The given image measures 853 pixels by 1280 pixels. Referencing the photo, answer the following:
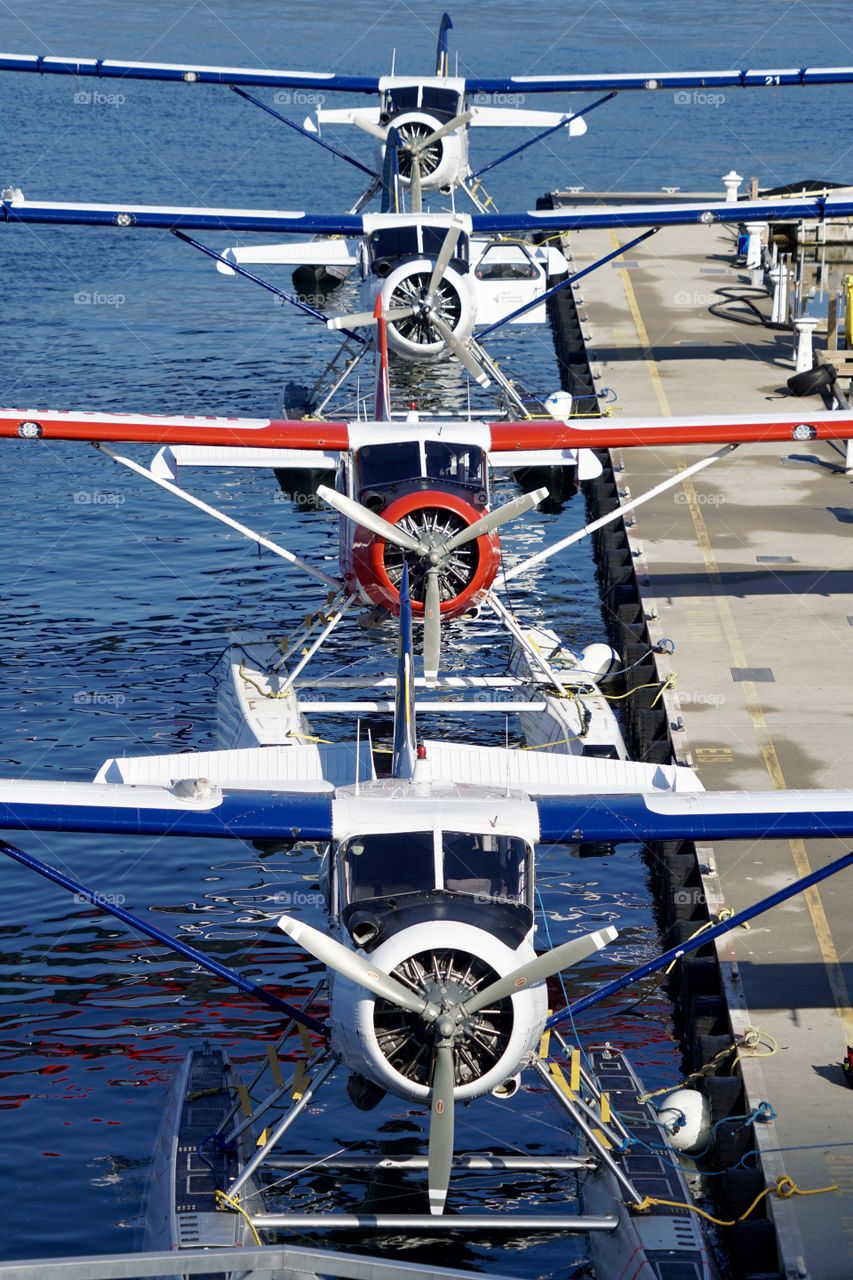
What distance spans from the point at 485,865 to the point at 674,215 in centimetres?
2238

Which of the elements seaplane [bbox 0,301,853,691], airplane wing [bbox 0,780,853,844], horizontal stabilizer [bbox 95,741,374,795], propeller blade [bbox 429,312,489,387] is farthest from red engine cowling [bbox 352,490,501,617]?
propeller blade [bbox 429,312,489,387]

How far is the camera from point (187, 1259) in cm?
844

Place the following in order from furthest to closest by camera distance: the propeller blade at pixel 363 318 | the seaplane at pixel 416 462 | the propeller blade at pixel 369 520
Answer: the propeller blade at pixel 363 318 < the seaplane at pixel 416 462 < the propeller blade at pixel 369 520

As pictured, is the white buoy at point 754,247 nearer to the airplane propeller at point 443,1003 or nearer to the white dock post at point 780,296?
the white dock post at point 780,296

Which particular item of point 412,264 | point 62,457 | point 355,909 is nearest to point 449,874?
point 355,909

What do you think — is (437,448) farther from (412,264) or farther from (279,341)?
(279,341)

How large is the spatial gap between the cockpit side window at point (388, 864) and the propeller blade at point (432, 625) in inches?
241

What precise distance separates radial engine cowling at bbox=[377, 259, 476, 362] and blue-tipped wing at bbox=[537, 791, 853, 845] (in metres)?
16.1

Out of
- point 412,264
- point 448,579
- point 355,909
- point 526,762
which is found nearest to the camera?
point 355,909

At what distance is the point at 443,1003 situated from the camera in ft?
37.3

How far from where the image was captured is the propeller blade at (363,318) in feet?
81.7

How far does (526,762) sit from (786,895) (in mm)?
5034

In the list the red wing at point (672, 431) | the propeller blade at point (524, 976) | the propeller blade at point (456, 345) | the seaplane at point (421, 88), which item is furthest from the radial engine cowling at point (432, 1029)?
the seaplane at point (421, 88)

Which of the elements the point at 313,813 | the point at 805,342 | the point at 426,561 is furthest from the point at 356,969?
the point at 805,342
